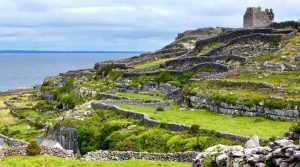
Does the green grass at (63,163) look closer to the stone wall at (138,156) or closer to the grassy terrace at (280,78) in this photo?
the stone wall at (138,156)

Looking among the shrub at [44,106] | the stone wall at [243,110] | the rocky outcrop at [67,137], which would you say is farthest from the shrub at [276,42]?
the shrub at [44,106]

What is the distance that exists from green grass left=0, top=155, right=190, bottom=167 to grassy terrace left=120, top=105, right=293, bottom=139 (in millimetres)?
12738

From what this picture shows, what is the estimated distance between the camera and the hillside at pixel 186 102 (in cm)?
4769

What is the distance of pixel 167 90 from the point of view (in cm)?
7594

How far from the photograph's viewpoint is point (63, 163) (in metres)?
31.8

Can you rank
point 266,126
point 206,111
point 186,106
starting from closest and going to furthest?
1. point 266,126
2. point 206,111
3. point 186,106

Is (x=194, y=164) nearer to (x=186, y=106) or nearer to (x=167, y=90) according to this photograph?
(x=186, y=106)

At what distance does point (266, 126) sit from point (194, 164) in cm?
2438

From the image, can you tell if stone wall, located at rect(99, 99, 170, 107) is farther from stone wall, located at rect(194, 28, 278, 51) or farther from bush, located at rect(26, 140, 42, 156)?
bush, located at rect(26, 140, 42, 156)

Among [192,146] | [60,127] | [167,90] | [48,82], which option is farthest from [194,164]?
[48,82]

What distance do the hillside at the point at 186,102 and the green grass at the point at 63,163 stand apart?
6.94ft

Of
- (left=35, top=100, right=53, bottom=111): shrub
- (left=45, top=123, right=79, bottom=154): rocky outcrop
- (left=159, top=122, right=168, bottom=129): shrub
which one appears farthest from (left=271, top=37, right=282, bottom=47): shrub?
(left=35, top=100, right=53, bottom=111): shrub

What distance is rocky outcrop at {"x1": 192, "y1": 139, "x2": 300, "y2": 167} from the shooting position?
65.8 ft

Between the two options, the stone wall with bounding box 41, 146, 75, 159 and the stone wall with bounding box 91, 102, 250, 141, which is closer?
the stone wall with bounding box 41, 146, 75, 159
